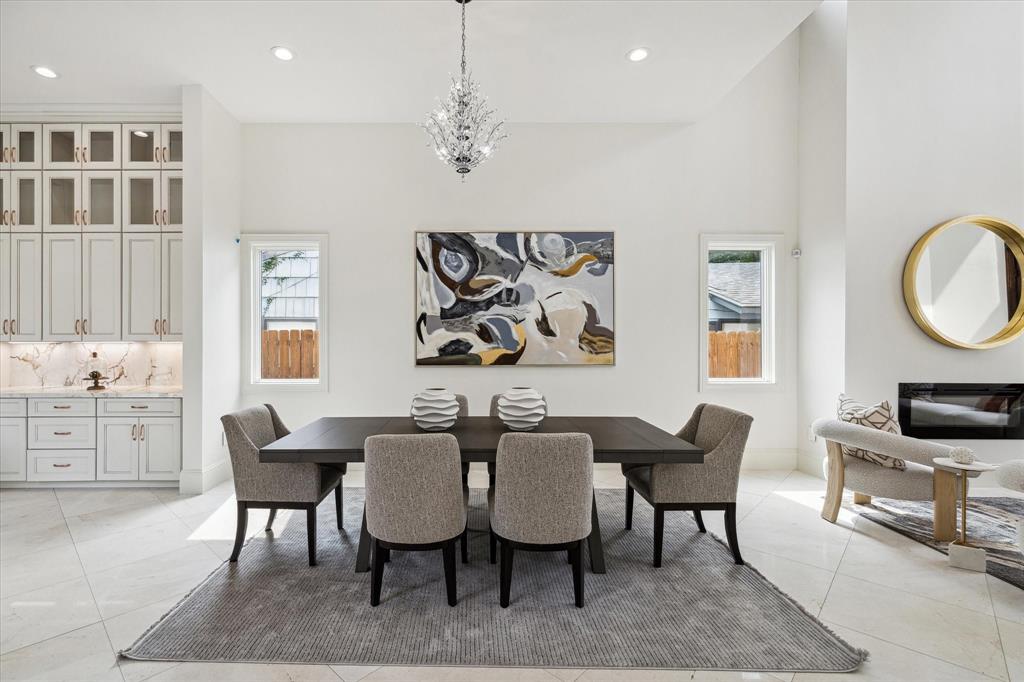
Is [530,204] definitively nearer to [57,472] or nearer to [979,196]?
[979,196]

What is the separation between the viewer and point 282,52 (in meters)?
3.26

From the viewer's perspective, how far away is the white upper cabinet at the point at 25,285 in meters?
4.00

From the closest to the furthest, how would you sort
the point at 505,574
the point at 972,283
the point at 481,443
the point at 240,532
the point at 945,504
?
the point at 505,574 → the point at 481,443 → the point at 240,532 → the point at 945,504 → the point at 972,283

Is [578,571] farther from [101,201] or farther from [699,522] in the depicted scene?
[101,201]

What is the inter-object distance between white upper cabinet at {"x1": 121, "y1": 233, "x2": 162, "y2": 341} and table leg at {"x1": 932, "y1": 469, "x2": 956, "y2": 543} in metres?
5.82

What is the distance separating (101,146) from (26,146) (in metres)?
0.65

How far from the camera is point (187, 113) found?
377 centimetres

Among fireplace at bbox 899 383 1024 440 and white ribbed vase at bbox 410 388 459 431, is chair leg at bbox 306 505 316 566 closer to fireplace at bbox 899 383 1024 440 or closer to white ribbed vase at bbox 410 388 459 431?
white ribbed vase at bbox 410 388 459 431

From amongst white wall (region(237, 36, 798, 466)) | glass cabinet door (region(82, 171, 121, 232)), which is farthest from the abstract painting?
glass cabinet door (region(82, 171, 121, 232))

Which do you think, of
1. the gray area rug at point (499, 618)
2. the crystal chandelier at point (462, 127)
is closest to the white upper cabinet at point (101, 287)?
the gray area rug at point (499, 618)

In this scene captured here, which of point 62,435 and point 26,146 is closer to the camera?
point 62,435

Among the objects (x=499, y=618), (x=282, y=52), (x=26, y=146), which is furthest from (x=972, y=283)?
(x=26, y=146)

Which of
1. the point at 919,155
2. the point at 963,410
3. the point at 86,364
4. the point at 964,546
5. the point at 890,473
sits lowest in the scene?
the point at 964,546

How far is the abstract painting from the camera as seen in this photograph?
14.6 ft
